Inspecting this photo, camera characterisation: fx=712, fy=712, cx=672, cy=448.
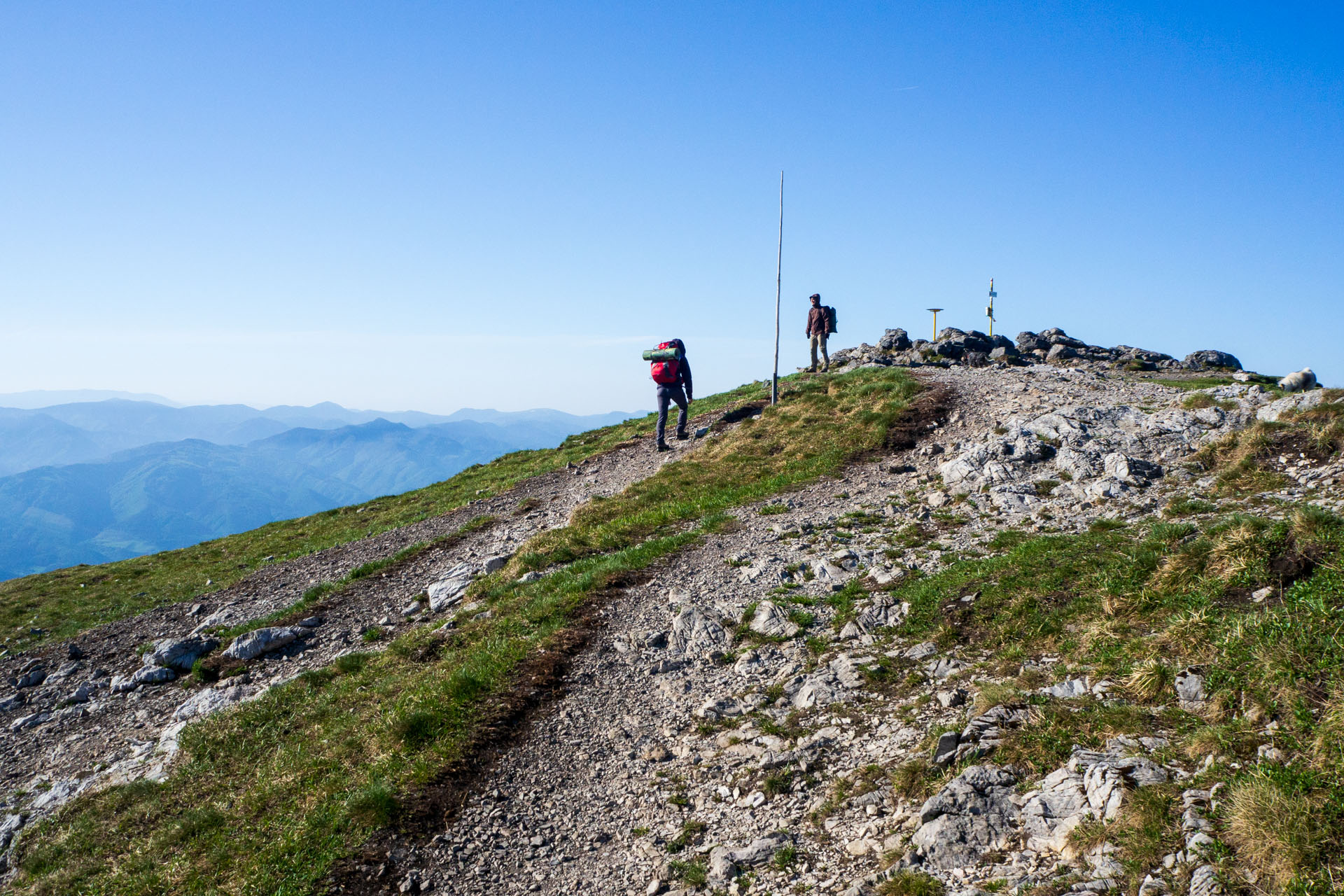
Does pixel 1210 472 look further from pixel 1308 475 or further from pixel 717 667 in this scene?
pixel 717 667

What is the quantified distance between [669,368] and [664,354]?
1.91 feet

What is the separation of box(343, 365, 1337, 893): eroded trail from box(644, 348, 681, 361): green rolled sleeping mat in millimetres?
9464

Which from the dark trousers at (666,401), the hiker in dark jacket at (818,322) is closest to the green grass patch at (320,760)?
the dark trousers at (666,401)

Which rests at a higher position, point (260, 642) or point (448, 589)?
point (448, 589)

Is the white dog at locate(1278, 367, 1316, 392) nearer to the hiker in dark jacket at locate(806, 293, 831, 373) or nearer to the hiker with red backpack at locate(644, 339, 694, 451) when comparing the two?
the hiker in dark jacket at locate(806, 293, 831, 373)

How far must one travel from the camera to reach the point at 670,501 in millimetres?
21859

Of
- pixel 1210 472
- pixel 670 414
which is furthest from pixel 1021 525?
pixel 670 414

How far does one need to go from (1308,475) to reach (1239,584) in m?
8.03

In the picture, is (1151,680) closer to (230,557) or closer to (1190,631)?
(1190,631)

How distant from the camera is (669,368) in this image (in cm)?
2748

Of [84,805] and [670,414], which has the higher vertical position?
[670,414]

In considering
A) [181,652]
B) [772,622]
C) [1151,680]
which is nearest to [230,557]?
[181,652]

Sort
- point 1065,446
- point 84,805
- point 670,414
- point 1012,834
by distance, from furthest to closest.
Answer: point 670,414
point 1065,446
point 84,805
point 1012,834

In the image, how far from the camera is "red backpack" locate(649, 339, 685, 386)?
27422mm
